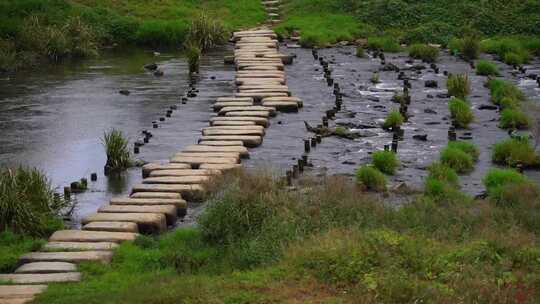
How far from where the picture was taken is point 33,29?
27812 millimetres

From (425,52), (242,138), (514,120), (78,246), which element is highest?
(425,52)

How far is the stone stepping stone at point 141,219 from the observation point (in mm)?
12914

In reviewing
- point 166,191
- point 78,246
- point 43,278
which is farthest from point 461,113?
point 43,278

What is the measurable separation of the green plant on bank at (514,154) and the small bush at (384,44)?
1213 centimetres

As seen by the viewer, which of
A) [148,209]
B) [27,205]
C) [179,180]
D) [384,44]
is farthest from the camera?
[384,44]

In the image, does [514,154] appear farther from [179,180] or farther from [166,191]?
[166,191]

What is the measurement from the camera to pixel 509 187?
46.2 ft

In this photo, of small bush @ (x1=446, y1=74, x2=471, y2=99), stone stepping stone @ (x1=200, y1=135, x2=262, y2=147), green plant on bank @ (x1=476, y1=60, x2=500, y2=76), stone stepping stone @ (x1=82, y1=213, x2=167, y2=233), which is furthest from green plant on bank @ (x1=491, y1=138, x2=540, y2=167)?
green plant on bank @ (x1=476, y1=60, x2=500, y2=76)

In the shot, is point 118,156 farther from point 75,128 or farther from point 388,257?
point 388,257

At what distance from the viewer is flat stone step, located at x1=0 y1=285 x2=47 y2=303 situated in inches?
407

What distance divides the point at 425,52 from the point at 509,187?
14155 mm

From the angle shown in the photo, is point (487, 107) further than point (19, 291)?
Yes

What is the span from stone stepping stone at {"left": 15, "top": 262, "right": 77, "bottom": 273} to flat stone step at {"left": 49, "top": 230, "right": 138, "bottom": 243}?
89 cm

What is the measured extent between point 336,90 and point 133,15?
1099 cm
